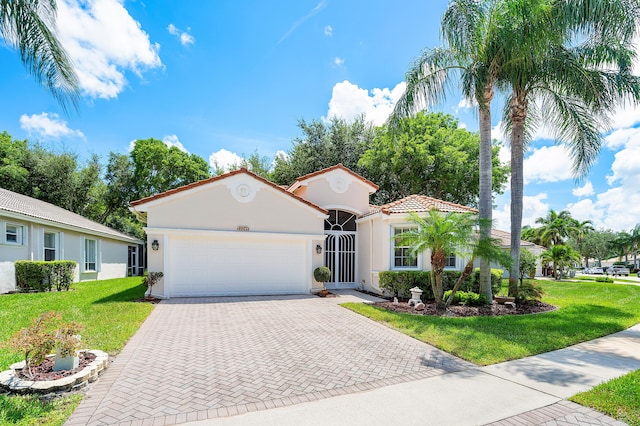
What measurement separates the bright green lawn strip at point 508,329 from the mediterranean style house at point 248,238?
12.9ft

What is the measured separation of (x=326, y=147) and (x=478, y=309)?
68.7ft

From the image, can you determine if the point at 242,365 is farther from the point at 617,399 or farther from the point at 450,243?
the point at 450,243

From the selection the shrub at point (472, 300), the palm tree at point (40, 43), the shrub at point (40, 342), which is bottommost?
the shrub at point (472, 300)

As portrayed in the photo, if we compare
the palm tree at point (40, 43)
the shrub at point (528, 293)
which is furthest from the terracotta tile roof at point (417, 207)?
the palm tree at point (40, 43)

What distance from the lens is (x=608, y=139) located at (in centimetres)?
1312

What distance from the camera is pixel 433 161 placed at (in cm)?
2538

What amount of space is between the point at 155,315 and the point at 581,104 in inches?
674

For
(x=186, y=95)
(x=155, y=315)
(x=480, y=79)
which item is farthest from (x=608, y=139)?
(x=186, y=95)

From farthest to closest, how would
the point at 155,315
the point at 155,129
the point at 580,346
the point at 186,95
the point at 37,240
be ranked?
the point at 155,129 → the point at 186,95 → the point at 37,240 → the point at 155,315 → the point at 580,346

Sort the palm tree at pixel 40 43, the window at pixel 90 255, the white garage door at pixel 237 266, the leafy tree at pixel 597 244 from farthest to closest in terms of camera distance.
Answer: the leafy tree at pixel 597 244
the window at pixel 90 255
the white garage door at pixel 237 266
the palm tree at pixel 40 43

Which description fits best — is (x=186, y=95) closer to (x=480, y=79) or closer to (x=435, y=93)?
(x=435, y=93)

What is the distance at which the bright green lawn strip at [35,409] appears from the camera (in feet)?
12.7

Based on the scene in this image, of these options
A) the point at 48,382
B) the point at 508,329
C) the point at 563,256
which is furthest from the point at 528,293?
the point at 563,256

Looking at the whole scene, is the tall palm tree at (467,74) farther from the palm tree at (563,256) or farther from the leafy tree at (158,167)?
the leafy tree at (158,167)
